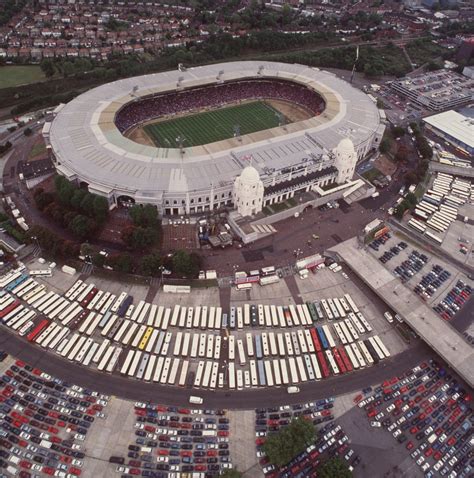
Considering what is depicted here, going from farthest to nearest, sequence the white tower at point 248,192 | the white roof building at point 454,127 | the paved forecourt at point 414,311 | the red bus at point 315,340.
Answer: the white roof building at point 454,127
the white tower at point 248,192
the red bus at point 315,340
the paved forecourt at point 414,311

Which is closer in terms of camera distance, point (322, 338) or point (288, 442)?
point (288, 442)

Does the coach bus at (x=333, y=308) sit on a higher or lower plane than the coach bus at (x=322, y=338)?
higher

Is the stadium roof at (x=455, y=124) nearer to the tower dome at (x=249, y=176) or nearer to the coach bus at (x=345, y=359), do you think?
the tower dome at (x=249, y=176)

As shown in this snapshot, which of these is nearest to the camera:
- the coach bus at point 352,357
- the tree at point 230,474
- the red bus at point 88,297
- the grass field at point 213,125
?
the tree at point 230,474

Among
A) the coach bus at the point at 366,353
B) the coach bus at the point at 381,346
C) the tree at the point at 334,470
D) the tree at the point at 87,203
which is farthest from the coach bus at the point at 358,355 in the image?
the tree at the point at 87,203

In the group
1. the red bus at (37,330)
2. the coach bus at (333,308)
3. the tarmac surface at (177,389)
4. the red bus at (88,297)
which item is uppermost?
the red bus at (88,297)

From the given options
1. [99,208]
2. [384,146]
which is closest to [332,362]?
[99,208]

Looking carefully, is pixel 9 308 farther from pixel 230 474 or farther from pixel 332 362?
pixel 332 362
